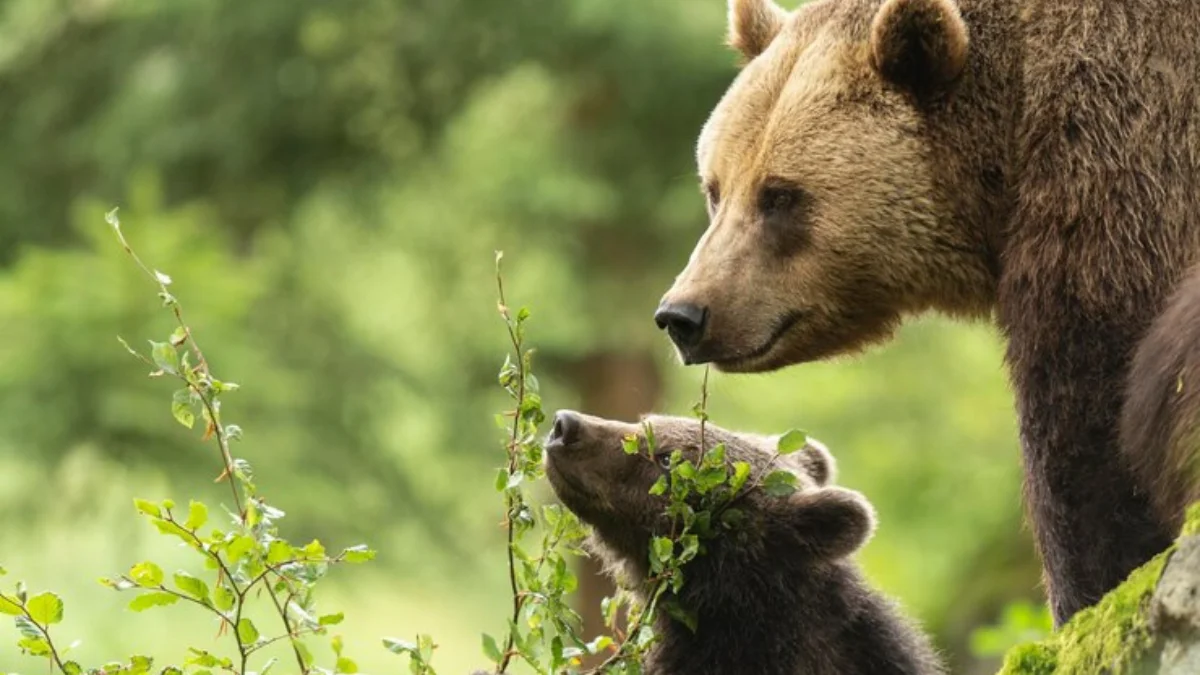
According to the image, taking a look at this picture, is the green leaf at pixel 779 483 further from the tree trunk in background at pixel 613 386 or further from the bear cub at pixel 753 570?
the tree trunk in background at pixel 613 386

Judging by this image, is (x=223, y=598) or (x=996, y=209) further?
(x=996, y=209)

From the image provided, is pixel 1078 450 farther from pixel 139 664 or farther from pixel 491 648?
pixel 139 664

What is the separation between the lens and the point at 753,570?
5.97m

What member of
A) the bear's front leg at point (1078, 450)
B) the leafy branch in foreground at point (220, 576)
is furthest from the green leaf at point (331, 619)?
the bear's front leg at point (1078, 450)

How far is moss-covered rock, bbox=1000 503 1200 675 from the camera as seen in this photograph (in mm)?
3334

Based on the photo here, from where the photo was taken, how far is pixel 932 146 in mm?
5496

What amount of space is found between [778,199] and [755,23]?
90cm

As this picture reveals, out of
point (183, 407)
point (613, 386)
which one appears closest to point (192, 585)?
point (183, 407)

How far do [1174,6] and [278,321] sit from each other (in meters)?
10.7

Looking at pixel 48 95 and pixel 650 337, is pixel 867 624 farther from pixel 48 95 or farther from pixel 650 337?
pixel 48 95

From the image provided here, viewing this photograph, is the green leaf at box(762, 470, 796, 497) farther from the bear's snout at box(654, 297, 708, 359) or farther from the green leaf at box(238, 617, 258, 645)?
the green leaf at box(238, 617, 258, 645)

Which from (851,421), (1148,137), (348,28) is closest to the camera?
(1148,137)

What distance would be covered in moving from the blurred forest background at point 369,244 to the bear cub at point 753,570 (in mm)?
6708

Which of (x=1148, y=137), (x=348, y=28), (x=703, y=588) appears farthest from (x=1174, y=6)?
(x=348, y=28)
